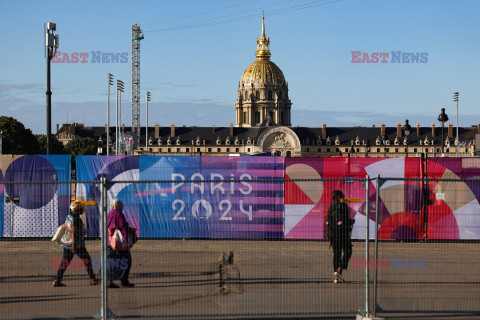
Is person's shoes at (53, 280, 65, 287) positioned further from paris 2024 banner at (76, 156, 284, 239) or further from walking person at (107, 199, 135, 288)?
paris 2024 banner at (76, 156, 284, 239)

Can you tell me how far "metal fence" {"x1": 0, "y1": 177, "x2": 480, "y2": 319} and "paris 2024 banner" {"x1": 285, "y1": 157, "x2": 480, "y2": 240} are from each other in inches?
1.2

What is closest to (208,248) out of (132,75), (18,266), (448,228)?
(18,266)

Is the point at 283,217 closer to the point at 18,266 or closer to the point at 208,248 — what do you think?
the point at 208,248

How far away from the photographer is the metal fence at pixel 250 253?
10.4m

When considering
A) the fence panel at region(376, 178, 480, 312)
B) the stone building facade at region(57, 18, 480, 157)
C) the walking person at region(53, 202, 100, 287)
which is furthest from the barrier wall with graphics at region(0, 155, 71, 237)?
the stone building facade at region(57, 18, 480, 157)

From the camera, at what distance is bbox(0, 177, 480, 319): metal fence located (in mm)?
10430

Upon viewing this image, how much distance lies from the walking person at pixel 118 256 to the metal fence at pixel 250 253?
30 centimetres

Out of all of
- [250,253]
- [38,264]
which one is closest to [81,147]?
[250,253]

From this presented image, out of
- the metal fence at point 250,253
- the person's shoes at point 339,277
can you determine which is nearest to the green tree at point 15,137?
the metal fence at point 250,253

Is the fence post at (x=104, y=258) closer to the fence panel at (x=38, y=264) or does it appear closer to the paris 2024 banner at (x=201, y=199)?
the fence panel at (x=38, y=264)

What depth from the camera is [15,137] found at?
88.9m

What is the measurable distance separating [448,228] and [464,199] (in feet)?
2.98

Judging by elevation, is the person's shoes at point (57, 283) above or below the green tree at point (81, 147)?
below

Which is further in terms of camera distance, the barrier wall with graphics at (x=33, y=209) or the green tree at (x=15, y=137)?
the green tree at (x=15, y=137)
